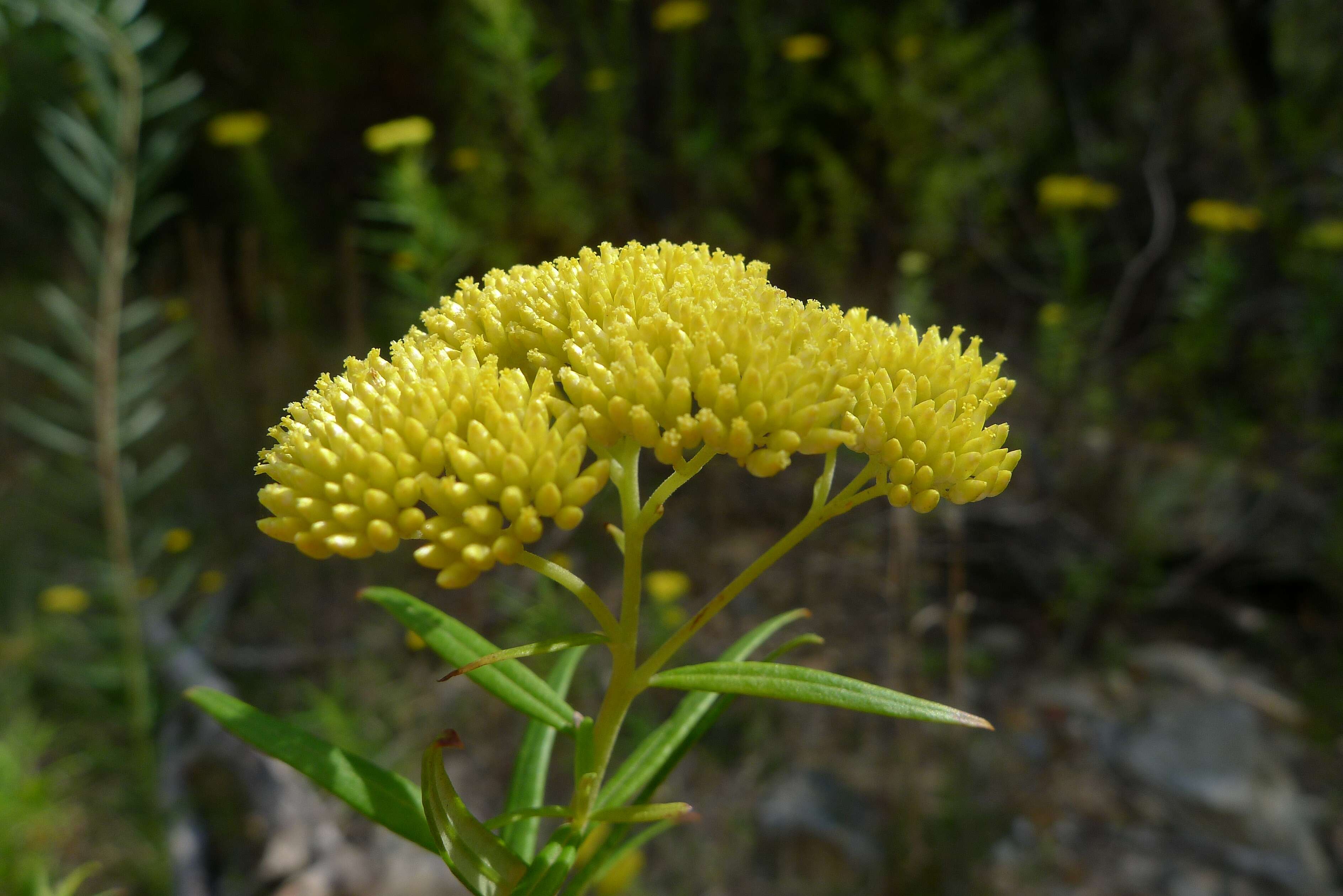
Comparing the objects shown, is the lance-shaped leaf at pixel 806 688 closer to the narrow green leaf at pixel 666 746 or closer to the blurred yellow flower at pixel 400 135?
the narrow green leaf at pixel 666 746

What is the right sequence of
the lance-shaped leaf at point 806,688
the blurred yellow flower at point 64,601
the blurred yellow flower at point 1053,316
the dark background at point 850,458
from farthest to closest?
the blurred yellow flower at point 1053,316, the blurred yellow flower at point 64,601, the dark background at point 850,458, the lance-shaped leaf at point 806,688

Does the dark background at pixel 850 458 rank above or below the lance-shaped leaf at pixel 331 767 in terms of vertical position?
above

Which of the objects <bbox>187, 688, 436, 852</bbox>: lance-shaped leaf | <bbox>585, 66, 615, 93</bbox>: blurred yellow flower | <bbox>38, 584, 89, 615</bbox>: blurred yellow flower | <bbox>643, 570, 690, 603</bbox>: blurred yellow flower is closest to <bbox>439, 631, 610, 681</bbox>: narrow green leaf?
<bbox>187, 688, 436, 852</bbox>: lance-shaped leaf

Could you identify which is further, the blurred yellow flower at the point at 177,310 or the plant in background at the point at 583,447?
the blurred yellow flower at the point at 177,310

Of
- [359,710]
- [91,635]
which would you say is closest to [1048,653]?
[359,710]

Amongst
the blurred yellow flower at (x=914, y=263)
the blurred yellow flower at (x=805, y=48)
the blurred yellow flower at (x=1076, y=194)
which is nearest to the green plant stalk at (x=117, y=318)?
the blurred yellow flower at (x=914, y=263)

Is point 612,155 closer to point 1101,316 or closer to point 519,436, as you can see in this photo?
point 1101,316

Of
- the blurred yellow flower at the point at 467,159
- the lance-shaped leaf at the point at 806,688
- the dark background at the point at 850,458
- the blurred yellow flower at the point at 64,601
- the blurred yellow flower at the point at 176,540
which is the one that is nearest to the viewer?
the lance-shaped leaf at the point at 806,688
